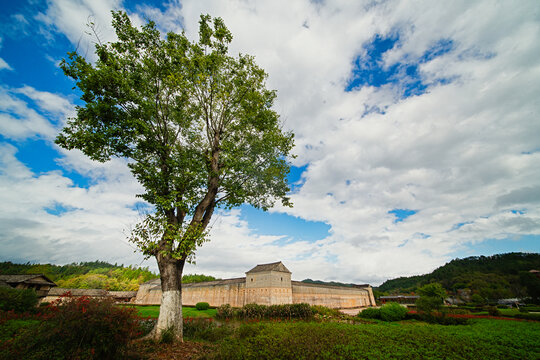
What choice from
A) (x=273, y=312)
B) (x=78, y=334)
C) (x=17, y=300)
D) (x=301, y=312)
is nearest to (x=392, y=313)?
(x=301, y=312)

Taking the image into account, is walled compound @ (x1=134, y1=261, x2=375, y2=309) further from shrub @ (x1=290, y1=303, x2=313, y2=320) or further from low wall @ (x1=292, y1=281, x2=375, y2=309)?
shrub @ (x1=290, y1=303, x2=313, y2=320)

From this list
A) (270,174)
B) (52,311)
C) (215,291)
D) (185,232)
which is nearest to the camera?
(52,311)

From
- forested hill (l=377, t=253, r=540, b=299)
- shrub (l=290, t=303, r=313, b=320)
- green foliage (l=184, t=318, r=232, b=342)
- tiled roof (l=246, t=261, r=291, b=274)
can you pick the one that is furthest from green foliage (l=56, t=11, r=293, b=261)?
forested hill (l=377, t=253, r=540, b=299)

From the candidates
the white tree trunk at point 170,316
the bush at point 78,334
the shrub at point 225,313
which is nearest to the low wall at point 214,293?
the shrub at point 225,313

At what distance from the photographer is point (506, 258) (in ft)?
273

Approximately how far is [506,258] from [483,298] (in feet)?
196

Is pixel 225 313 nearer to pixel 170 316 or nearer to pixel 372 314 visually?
pixel 372 314

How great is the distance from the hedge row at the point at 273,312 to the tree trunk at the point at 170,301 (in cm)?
1276

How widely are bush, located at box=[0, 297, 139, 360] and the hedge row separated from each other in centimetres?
1623

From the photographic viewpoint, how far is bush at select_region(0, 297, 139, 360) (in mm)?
4180

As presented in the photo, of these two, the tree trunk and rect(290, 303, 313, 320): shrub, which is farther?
rect(290, 303, 313, 320): shrub

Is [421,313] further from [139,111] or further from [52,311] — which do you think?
[139,111]

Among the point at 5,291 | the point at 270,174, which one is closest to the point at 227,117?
the point at 270,174

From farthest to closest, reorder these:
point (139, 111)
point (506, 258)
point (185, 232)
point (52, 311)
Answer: point (506, 258)
point (139, 111)
point (185, 232)
point (52, 311)
